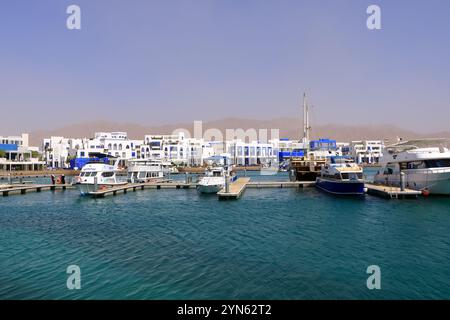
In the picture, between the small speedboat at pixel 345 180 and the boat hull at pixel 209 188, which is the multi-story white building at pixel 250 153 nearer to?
the boat hull at pixel 209 188

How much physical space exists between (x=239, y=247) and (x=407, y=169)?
3551 centimetres

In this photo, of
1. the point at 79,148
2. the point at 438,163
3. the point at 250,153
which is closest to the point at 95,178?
the point at 438,163

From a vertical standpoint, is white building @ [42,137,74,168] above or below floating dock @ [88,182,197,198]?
above

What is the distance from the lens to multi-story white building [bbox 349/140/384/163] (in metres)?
178

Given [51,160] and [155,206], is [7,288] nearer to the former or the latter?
[155,206]

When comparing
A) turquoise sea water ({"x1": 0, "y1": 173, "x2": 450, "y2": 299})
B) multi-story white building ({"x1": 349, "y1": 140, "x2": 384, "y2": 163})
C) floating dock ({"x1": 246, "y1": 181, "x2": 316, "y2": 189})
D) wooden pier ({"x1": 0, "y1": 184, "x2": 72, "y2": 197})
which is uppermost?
multi-story white building ({"x1": 349, "y1": 140, "x2": 384, "y2": 163})

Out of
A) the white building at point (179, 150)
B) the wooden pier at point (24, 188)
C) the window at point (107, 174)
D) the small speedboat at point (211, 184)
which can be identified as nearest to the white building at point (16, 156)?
the white building at point (179, 150)

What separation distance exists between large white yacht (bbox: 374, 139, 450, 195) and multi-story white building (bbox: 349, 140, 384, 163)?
5361 inches

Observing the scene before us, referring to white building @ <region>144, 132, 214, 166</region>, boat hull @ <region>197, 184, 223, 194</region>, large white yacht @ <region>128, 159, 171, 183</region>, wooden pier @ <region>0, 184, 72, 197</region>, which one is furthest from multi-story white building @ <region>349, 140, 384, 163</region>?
wooden pier @ <region>0, 184, 72, 197</region>

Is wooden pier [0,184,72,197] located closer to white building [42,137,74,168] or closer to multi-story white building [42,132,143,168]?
multi-story white building [42,132,143,168]

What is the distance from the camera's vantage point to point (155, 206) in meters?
36.6

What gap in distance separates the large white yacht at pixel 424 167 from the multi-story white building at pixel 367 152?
447ft

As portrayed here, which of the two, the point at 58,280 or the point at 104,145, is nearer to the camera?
the point at 58,280
